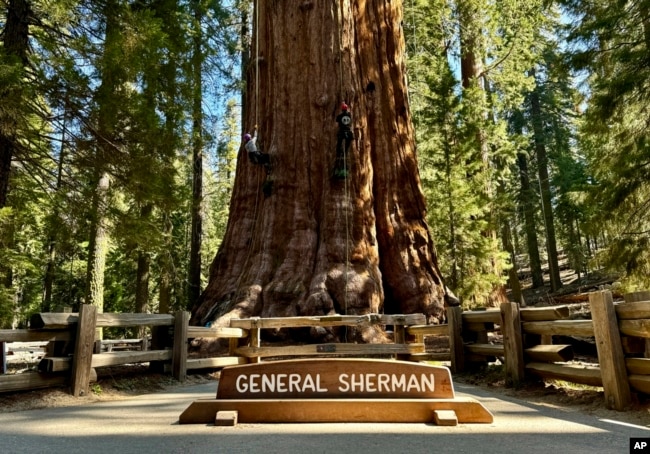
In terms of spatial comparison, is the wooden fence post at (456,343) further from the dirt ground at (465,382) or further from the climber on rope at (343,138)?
the climber on rope at (343,138)

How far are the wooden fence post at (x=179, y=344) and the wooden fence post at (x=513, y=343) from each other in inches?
185

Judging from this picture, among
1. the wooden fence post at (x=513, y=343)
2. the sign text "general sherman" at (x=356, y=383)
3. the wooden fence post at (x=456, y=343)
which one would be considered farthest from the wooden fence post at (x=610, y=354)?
the wooden fence post at (x=456, y=343)

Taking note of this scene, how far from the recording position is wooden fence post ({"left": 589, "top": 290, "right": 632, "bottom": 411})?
4.98 metres

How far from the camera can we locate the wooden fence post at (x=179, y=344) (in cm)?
771

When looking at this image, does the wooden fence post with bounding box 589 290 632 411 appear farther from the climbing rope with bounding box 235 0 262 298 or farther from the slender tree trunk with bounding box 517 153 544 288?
the slender tree trunk with bounding box 517 153 544 288

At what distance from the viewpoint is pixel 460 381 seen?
7711 millimetres

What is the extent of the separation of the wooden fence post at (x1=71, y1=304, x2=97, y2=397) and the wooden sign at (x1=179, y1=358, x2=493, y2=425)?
2623mm

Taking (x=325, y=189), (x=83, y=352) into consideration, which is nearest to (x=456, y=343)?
(x=325, y=189)

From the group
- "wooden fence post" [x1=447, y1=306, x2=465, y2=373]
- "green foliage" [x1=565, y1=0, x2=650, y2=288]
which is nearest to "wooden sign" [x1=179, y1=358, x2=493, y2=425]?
"wooden fence post" [x1=447, y1=306, x2=465, y2=373]

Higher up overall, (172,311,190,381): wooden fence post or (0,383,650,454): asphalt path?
(172,311,190,381): wooden fence post

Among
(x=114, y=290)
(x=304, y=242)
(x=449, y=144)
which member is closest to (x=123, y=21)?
(x=304, y=242)

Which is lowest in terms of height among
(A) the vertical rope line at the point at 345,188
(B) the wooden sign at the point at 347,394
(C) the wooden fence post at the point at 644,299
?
(B) the wooden sign at the point at 347,394

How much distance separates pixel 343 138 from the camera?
1074cm

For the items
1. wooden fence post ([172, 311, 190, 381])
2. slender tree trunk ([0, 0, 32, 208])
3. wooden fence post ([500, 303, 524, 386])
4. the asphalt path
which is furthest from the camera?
slender tree trunk ([0, 0, 32, 208])
